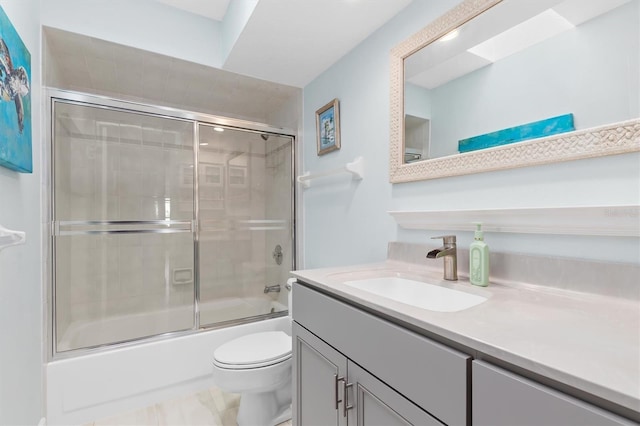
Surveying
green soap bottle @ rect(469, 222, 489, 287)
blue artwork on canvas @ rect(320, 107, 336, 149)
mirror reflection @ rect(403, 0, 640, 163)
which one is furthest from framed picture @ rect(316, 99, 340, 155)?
green soap bottle @ rect(469, 222, 489, 287)

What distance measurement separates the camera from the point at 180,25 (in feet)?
6.46

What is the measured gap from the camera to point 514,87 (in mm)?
1028

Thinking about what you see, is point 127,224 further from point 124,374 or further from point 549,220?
point 549,220

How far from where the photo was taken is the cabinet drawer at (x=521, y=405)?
1.40 feet

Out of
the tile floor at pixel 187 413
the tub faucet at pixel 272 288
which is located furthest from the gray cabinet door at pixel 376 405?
the tub faucet at pixel 272 288

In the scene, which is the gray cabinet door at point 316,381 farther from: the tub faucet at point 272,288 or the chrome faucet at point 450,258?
the tub faucet at point 272,288

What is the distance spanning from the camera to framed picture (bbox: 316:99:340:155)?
1.92 m

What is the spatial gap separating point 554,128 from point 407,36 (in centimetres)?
84

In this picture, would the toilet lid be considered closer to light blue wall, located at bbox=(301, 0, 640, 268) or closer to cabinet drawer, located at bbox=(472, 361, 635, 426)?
light blue wall, located at bbox=(301, 0, 640, 268)

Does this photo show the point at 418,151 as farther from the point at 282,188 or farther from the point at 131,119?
the point at 131,119

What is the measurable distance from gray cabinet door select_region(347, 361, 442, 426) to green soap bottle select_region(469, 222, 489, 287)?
1.63 ft

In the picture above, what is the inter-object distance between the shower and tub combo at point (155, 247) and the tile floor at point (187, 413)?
6 centimetres

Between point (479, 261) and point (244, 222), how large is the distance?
1.93 metres

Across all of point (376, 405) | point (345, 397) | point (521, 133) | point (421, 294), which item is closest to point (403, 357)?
point (376, 405)
